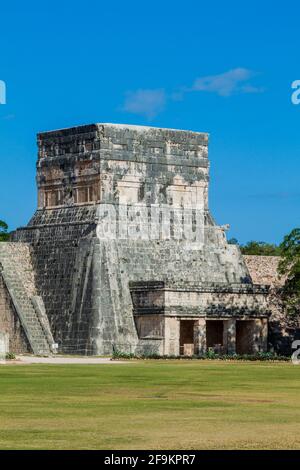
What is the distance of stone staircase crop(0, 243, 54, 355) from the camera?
5734 cm

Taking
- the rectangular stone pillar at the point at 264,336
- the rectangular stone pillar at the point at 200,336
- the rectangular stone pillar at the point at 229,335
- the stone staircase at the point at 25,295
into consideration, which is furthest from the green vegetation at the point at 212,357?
the rectangular stone pillar at the point at 264,336

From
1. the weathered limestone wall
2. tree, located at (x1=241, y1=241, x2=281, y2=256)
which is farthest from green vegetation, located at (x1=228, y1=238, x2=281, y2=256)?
the weathered limestone wall

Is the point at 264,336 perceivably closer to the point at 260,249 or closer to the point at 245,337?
the point at 245,337

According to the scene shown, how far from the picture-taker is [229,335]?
5875 cm

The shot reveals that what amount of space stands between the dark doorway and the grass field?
19.9 metres

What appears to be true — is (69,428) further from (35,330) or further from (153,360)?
(35,330)

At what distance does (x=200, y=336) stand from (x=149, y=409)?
3309 centimetres

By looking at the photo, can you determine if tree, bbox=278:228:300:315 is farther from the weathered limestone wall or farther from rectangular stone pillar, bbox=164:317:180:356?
rectangular stone pillar, bbox=164:317:180:356

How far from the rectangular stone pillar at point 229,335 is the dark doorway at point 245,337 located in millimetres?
1848

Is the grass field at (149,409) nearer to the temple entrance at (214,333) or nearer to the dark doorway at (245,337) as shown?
the dark doorway at (245,337)

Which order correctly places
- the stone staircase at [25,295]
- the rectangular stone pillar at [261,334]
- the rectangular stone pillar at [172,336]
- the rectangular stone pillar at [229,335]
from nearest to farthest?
1. the rectangular stone pillar at [172,336]
2. the stone staircase at [25,295]
3. the rectangular stone pillar at [229,335]
4. the rectangular stone pillar at [261,334]

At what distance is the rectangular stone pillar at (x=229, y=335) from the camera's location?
58562 millimetres
